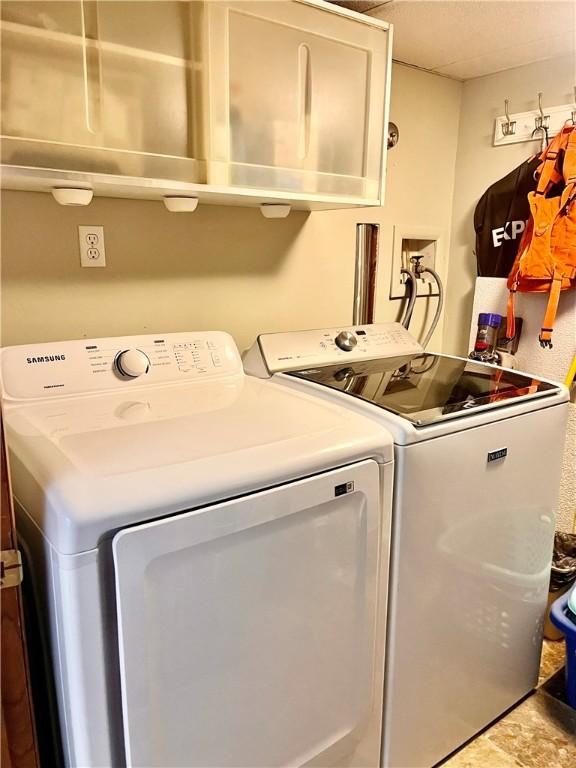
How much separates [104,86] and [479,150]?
5.52ft

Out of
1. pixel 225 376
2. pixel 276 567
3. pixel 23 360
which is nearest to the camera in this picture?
pixel 276 567

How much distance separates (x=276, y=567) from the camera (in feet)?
3.47

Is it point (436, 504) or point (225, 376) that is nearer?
point (436, 504)

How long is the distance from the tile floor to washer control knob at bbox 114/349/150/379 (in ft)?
4.39

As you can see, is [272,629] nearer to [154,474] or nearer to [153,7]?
[154,474]

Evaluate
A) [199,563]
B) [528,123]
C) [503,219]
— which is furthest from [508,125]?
[199,563]

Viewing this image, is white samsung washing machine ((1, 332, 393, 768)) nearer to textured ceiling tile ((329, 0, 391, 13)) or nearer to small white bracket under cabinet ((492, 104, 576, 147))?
textured ceiling tile ((329, 0, 391, 13))

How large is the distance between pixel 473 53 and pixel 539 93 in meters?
0.30

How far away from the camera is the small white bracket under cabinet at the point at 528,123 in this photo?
79.9 inches

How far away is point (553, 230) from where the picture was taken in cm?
191

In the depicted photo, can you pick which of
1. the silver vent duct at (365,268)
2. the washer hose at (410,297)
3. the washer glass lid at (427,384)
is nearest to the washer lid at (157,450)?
the washer glass lid at (427,384)

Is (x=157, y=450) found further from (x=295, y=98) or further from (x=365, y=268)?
(x=365, y=268)

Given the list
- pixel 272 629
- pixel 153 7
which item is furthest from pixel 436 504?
pixel 153 7

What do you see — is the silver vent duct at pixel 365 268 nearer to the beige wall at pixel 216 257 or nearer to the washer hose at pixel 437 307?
the beige wall at pixel 216 257
